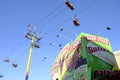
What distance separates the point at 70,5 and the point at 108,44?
34.3 ft

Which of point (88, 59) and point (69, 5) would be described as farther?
point (88, 59)

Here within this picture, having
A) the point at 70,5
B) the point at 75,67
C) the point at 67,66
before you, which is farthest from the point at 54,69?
the point at 70,5

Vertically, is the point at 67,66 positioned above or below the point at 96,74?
above

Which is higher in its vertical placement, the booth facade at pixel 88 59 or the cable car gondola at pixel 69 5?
the cable car gondola at pixel 69 5

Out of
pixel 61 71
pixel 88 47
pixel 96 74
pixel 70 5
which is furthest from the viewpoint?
pixel 61 71

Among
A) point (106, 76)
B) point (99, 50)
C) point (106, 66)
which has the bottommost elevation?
point (106, 76)

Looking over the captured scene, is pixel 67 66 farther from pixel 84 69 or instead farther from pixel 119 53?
pixel 119 53

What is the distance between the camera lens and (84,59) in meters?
23.8

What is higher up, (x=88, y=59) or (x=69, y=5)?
(x=69, y=5)

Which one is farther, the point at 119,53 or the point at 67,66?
the point at 119,53

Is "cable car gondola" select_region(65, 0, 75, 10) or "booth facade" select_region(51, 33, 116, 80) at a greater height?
"cable car gondola" select_region(65, 0, 75, 10)

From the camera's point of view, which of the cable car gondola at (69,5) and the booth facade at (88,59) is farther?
the booth facade at (88,59)

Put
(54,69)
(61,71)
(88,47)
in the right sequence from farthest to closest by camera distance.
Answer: (54,69), (61,71), (88,47)

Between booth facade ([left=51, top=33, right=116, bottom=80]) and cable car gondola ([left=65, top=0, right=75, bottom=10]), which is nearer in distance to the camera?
cable car gondola ([left=65, top=0, right=75, bottom=10])
